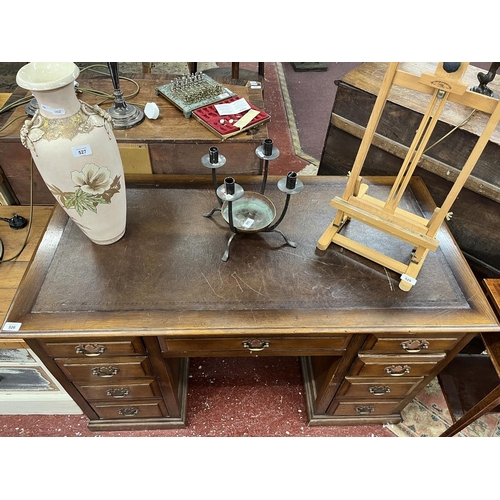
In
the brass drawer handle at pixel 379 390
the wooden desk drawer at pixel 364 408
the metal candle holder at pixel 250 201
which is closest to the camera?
the metal candle holder at pixel 250 201

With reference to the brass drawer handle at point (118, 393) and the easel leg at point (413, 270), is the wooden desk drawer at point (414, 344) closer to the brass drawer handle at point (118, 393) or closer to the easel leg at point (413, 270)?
the easel leg at point (413, 270)

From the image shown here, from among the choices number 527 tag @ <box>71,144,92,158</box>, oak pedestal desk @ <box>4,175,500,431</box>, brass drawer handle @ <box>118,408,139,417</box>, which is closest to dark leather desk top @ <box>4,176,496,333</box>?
oak pedestal desk @ <box>4,175,500,431</box>

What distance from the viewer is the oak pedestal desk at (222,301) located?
3.63 feet

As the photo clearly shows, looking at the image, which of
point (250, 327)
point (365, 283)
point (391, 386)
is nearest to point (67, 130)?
point (250, 327)

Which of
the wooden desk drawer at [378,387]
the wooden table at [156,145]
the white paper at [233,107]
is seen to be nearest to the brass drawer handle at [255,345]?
the wooden desk drawer at [378,387]

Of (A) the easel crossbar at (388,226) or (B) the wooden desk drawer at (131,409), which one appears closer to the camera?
(A) the easel crossbar at (388,226)

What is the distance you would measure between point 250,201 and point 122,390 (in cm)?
85

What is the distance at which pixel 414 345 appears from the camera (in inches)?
47.8

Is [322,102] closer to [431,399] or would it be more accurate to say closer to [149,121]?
[149,121]

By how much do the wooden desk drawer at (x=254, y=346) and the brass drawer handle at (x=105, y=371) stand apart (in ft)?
0.70

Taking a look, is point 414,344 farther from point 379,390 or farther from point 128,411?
point 128,411

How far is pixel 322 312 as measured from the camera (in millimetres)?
1127

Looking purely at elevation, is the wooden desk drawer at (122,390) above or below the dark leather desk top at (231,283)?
below

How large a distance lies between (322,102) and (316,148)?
28.7 inches
